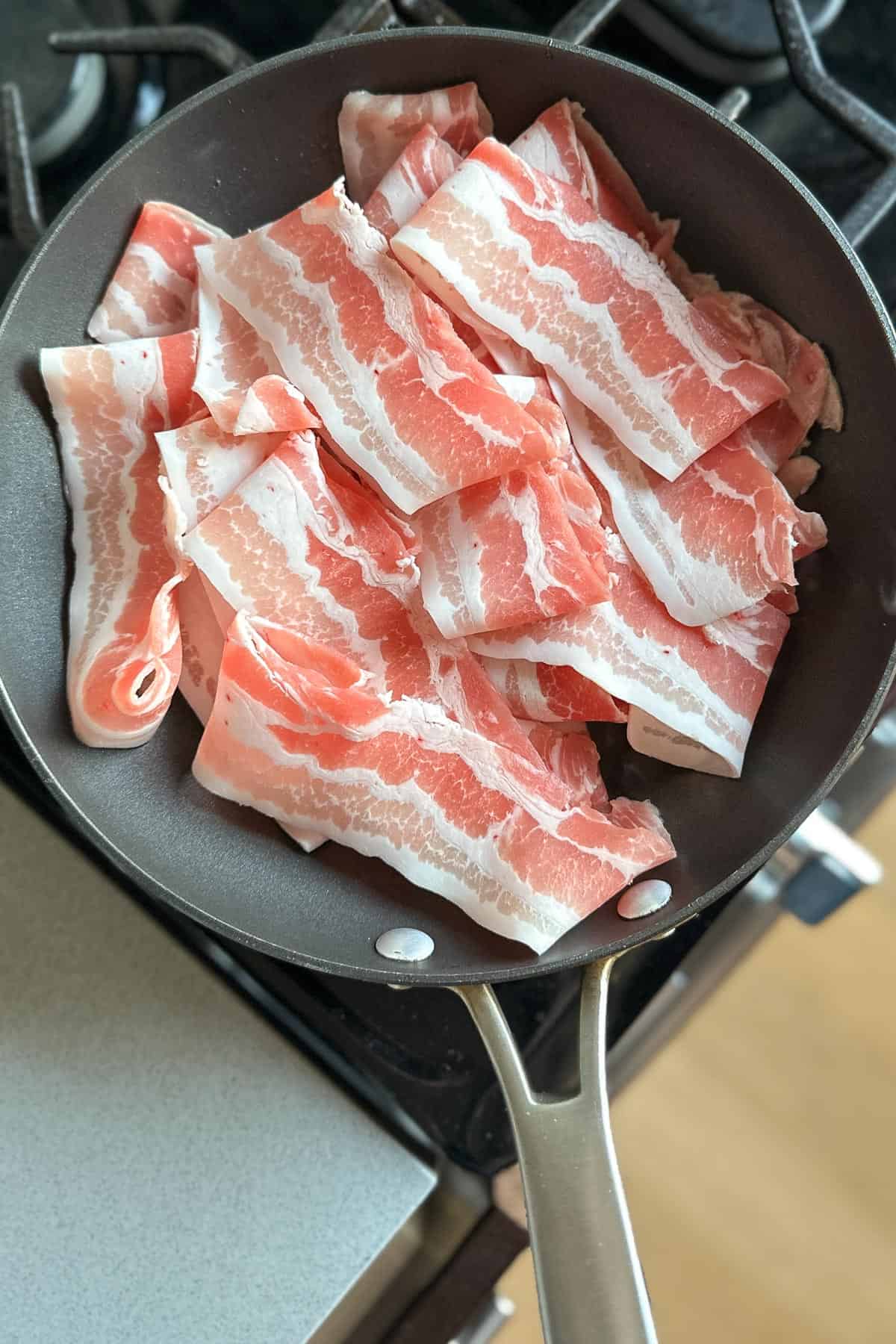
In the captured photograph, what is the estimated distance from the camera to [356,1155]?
1.01m

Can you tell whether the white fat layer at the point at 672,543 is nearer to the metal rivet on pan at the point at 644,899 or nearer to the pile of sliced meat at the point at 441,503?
the pile of sliced meat at the point at 441,503

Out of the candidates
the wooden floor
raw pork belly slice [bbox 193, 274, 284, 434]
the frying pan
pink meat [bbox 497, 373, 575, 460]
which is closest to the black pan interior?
the frying pan

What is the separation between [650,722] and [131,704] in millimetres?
467

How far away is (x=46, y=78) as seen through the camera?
1124 millimetres

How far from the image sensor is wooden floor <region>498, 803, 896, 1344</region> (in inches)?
53.1

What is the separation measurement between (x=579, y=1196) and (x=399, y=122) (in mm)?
948

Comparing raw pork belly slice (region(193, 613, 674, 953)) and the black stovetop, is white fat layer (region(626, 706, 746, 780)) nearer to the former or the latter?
raw pork belly slice (region(193, 613, 674, 953))

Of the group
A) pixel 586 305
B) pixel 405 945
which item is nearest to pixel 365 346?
pixel 586 305

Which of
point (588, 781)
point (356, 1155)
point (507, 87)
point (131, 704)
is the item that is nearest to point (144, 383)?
point (131, 704)

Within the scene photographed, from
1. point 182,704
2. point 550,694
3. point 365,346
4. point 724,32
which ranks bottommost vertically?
point 182,704

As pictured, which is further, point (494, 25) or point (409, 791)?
point (494, 25)

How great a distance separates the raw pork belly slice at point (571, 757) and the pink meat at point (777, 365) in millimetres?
322

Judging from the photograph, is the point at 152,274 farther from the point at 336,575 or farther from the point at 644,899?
the point at 644,899

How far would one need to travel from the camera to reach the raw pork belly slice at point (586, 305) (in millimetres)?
920
